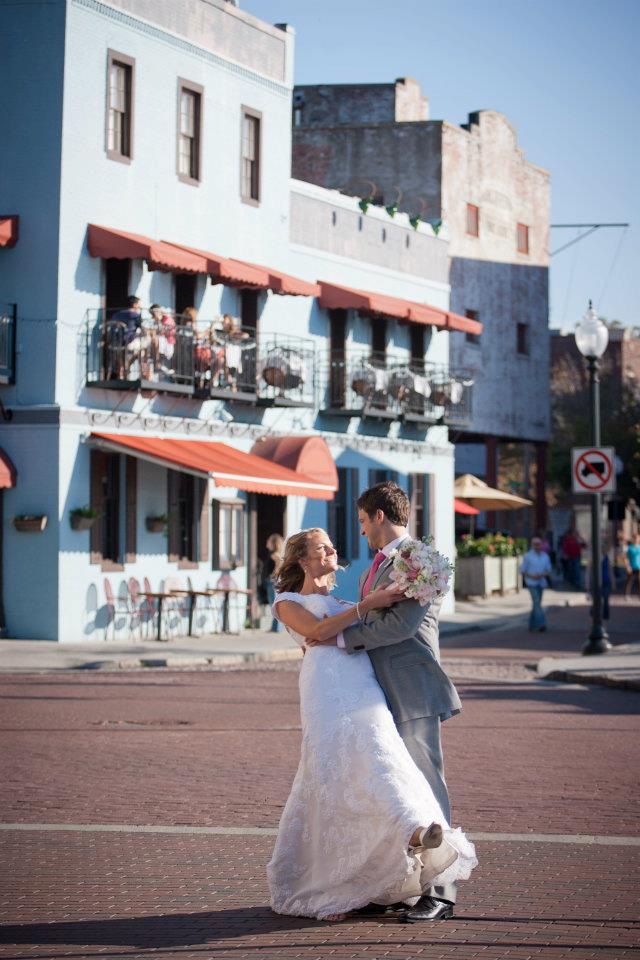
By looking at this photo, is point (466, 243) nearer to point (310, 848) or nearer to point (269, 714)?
point (269, 714)

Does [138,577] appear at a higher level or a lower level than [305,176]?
lower

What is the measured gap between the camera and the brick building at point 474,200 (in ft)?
164

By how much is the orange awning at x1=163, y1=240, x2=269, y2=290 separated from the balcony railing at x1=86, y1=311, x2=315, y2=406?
86cm

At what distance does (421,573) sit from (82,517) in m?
20.9

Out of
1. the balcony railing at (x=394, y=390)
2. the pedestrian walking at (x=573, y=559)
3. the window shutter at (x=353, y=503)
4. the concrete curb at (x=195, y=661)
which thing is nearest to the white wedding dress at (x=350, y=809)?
the concrete curb at (x=195, y=661)

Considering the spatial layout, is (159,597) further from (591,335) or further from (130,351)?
(591,335)

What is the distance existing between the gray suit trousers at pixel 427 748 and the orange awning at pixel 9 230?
2087 centimetres

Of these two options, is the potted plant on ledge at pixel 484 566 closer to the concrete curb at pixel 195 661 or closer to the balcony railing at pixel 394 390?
the balcony railing at pixel 394 390

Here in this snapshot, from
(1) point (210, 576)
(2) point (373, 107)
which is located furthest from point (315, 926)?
(2) point (373, 107)

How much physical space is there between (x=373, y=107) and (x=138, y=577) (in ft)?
89.9

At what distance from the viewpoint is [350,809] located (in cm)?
765

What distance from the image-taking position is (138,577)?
2962cm

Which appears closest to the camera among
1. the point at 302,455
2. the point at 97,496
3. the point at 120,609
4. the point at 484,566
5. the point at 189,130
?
the point at 97,496

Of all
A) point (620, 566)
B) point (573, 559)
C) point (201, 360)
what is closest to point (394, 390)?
point (201, 360)
